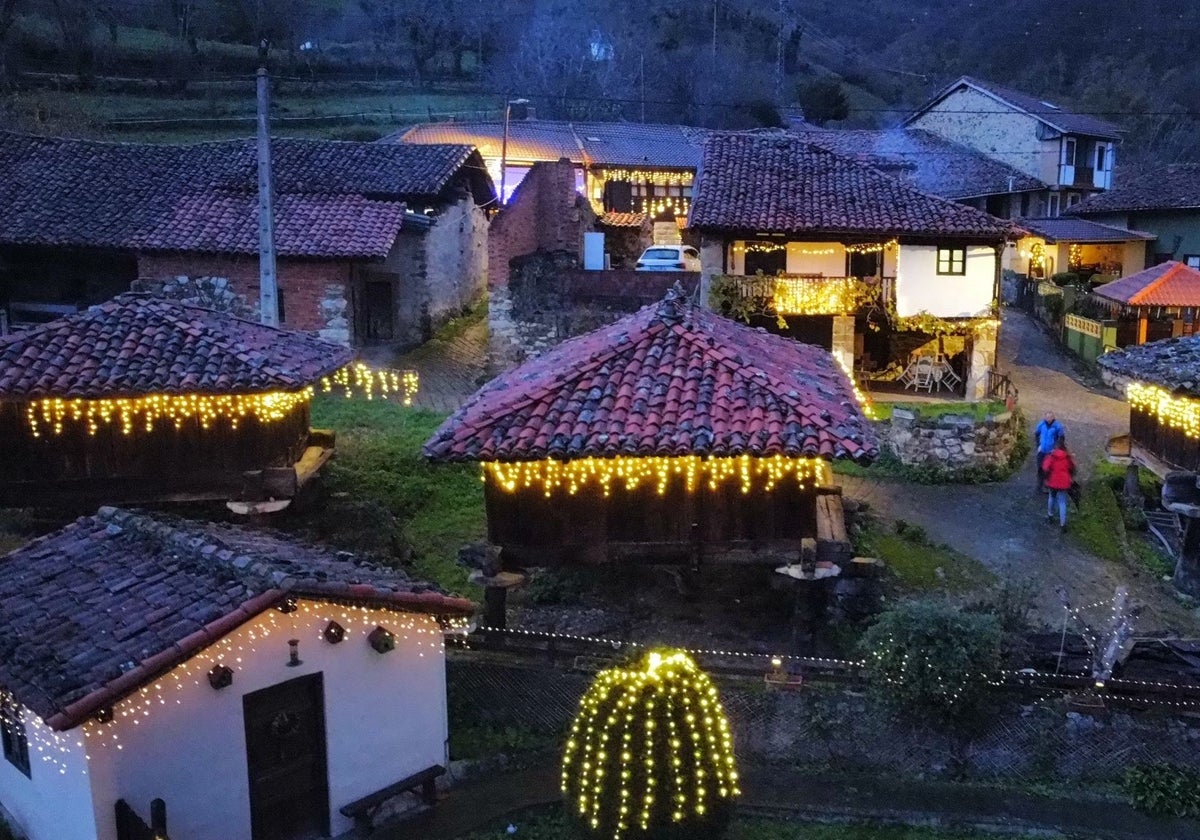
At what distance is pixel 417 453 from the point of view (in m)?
19.1

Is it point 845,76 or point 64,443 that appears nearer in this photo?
point 64,443

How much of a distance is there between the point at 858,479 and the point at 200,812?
1455 centimetres

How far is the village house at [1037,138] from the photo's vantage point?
42.3 meters

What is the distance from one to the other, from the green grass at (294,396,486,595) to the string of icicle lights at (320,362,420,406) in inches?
63.6

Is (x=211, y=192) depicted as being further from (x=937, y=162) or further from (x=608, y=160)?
(x=937, y=162)

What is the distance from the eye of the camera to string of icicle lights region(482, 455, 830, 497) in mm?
11438

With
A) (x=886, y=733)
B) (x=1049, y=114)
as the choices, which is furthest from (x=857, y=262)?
(x=1049, y=114)

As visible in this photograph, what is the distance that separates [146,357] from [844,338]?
1711 centimetres

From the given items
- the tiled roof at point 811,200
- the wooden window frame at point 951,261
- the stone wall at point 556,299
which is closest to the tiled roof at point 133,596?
the stone wall at point 556,299

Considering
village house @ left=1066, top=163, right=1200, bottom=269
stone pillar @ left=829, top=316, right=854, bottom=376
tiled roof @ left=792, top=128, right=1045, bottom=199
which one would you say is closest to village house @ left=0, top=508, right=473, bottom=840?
stone pillar @ left=829, top=316, right=854, bottom=376

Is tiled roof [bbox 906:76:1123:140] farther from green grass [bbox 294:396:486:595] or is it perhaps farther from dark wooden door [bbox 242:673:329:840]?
dark wooden door [bbox 242:673:329:840]

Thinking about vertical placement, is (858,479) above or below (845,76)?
below

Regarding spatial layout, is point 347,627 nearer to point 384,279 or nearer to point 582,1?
point 384,279

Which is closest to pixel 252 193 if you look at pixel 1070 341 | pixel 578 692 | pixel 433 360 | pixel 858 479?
pixel 433 360
